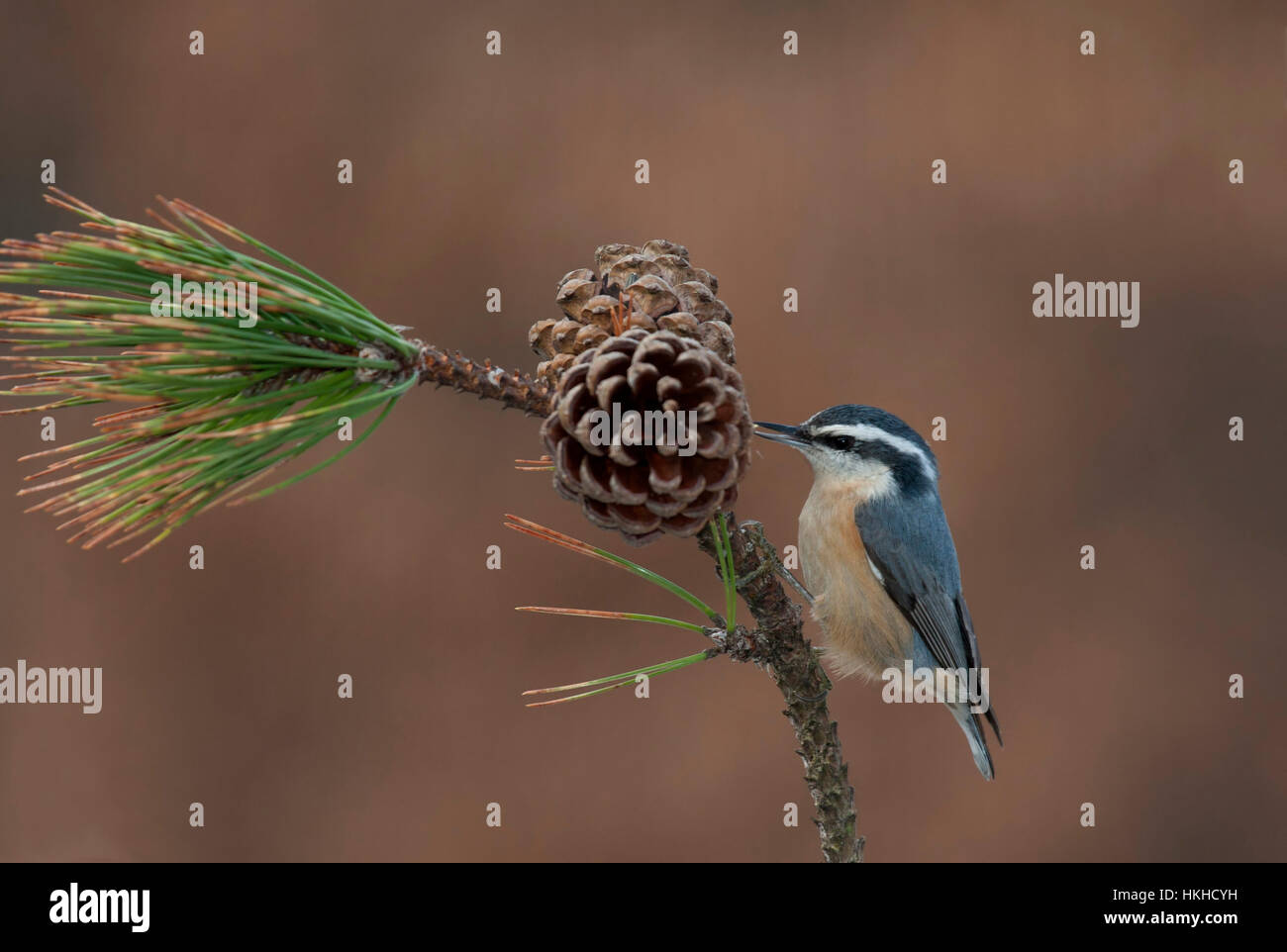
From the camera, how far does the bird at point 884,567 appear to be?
1773mm

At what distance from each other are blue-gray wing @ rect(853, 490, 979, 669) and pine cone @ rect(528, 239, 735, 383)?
934 mm

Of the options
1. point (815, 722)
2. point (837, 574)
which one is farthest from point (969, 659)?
point (815, 722)

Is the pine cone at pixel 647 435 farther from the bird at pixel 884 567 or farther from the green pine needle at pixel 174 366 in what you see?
the bird at pixel 884 567

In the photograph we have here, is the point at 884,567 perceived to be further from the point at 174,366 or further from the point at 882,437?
the point at 174,366

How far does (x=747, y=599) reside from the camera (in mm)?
1082

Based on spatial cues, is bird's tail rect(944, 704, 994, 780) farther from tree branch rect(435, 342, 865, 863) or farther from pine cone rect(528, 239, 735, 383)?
pine cone rect(528, 239, 735, 383)

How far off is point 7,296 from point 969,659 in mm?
1676

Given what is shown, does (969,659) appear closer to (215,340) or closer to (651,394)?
(651,394)

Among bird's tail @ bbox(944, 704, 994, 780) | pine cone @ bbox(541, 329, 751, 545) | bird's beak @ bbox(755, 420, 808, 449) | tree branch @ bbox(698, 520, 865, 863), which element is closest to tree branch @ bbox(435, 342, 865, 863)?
tree branch @ bbox(698, 520, 865, 863)
